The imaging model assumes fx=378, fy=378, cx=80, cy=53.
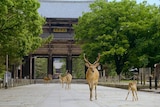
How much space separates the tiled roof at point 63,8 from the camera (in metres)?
84.9

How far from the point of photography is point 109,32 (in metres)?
48.7

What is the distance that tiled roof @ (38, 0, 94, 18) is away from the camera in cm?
8488

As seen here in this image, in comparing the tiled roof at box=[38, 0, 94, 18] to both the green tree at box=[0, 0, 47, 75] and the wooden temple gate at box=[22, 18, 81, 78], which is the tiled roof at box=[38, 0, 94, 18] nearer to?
the wooden temple gate at box=[22, 18, 81, 78]

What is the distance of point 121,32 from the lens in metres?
48.5

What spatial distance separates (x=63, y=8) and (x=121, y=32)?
→ 40520 millimetres

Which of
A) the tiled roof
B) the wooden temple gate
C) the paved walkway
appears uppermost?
the tiled roof

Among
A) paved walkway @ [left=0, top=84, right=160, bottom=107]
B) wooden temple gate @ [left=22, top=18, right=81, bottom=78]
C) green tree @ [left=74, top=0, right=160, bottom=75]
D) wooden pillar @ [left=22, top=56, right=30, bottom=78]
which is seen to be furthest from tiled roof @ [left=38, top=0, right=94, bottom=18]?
paved walkway @ [left=0, top=84, right=160, bottom=107]

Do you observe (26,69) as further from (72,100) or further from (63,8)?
(72,100)

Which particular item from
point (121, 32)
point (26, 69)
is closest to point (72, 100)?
point (121, 32)

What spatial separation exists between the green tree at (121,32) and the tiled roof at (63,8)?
33632 millimetres

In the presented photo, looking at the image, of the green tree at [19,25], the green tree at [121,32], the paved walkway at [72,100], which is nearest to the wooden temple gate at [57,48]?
the green tree at [121,32]

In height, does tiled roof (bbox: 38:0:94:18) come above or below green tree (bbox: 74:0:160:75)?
above

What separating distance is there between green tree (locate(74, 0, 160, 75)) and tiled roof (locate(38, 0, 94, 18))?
33632 millimetres

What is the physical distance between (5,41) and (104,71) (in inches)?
1406
